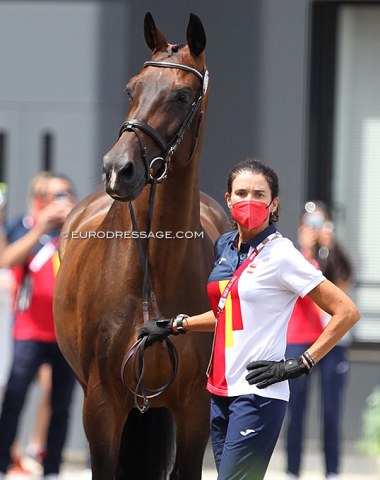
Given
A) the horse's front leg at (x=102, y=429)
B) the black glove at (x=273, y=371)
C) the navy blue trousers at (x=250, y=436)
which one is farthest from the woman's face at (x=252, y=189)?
the horse's front leg at (x=102, y=429)

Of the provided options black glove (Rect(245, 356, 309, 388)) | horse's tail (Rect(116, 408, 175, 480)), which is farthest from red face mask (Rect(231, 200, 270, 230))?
horse's tail (Rect(116, 408, 175, 480))

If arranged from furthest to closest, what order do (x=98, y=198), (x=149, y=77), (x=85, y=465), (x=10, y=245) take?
(x=85, y=465) → (x=10, y=245) → (x=98, y=198) → (x=149, y=77)

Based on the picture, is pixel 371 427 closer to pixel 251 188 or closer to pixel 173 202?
pixel 173 202

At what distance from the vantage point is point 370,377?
9.77 m

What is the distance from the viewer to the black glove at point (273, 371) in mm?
4402

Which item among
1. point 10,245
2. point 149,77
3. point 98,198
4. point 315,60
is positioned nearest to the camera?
point 149,77

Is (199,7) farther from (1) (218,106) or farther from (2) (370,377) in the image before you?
(2) (370,377)

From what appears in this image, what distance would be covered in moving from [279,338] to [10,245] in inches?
141

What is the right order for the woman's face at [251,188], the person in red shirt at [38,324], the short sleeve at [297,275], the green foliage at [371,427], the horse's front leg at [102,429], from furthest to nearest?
the green foliage at [371,427], the person in red shirt at [38,324], the horse's front leg at [102,429], the woman's face at [251,188], the short sleeve at [297,275]

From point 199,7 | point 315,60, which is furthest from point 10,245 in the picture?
point 315,60

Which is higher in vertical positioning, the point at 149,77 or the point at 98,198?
the point at 149,77

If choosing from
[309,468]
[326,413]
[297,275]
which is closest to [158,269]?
[297,275]

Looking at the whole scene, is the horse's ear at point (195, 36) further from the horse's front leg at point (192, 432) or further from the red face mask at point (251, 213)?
the horse's front leg at point (192, 432)

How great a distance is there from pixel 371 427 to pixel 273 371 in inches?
202
